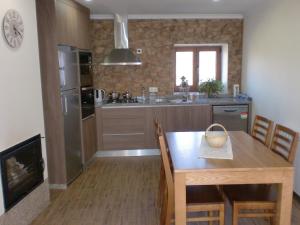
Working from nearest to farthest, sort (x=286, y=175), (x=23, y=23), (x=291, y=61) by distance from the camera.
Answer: (x=286, y=175)
(x=23, y=23)
(x=291, y=61)

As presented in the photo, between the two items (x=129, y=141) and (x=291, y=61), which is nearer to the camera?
(x=291, y=61)

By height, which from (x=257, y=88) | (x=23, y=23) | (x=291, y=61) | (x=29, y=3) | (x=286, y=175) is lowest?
(x=286, y=175)

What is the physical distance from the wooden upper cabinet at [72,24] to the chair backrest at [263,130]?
97.2 inches

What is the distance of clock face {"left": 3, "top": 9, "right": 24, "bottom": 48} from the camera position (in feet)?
8.11

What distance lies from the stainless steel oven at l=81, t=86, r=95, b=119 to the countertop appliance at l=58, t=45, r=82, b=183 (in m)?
0.17

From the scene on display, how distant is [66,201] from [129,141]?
1.79 metres

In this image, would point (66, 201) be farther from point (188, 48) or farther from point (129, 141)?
point (188, 48)

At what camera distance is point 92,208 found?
320 centimetres

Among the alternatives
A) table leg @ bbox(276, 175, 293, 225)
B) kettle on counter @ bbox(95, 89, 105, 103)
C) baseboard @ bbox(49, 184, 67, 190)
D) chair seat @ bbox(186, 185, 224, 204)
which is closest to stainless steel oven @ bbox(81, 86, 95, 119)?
kettle on counter @ bbox(95, 89, 105, 103)

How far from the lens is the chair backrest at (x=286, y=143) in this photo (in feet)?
7.70

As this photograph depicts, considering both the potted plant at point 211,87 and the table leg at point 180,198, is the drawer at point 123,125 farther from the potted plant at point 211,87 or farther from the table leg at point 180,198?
the table leg at point 180,198

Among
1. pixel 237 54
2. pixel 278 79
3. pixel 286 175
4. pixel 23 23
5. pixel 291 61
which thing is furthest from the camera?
pixel 237 54

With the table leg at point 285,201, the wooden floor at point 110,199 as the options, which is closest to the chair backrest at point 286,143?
the table leg at point 285,201

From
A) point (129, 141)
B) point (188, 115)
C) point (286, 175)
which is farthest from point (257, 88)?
point (286, 175)
